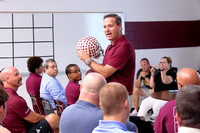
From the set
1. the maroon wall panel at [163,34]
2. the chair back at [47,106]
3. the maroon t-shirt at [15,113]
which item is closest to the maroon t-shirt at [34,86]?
the chair back at [47,106]

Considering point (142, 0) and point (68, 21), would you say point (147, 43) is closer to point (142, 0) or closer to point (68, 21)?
point (142, 0)

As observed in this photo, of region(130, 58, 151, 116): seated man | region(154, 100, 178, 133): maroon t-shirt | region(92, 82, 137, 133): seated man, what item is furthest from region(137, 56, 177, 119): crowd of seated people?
region(92, 82, 137, 133): seated man

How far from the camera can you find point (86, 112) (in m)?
2.27

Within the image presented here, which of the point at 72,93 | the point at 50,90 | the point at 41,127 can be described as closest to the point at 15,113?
the point at 41,127

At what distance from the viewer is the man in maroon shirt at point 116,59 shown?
2.79m

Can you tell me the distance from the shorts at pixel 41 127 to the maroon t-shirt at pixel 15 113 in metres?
0.10

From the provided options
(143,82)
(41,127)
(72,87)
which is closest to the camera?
(41,127)

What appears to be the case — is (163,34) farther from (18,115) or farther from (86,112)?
(86,112)

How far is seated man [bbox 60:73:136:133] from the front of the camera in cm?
224

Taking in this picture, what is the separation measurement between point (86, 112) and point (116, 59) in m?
0.70

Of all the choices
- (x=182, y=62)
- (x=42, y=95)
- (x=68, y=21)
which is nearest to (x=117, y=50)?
(x=42, y=95)

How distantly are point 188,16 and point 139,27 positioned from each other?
54.7 inches

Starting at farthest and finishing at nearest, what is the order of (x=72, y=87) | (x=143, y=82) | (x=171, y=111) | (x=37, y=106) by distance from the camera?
(x=143, y=82) → (x=37, y=106) → (x=72, y=87) → (x=171, y=111)

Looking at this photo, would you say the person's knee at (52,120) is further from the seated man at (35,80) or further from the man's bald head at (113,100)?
the man's bald head at (113,100)
